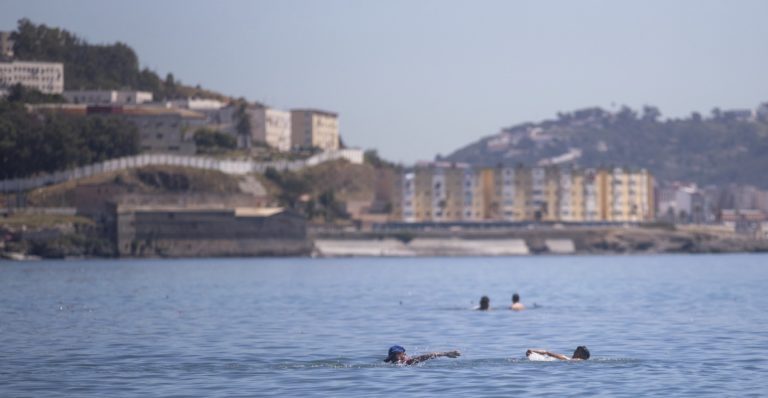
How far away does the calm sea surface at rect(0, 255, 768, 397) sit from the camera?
4497 cm

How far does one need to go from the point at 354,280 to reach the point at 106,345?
67.1 meters

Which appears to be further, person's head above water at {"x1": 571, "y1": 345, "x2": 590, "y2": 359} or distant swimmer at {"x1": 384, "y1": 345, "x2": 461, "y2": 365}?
person's head above water at {"x1": 571, "y1": 345, "x2": 590, "y2": 359}

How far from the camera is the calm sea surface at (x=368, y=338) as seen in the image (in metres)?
45.0

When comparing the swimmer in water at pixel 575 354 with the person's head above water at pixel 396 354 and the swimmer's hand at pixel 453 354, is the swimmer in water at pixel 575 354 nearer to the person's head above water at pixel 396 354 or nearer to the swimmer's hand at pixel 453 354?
the swimmer's hand at pixel 453 354

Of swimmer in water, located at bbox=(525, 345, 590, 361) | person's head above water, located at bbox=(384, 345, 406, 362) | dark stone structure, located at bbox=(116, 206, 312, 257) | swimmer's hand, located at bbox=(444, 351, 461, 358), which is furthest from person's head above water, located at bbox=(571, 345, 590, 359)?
dark stone structure, located at bbox=(116, 206, 312, 257)

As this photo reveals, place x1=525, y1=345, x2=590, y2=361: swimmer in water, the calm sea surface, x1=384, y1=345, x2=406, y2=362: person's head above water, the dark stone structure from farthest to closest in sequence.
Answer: the dark stone structure → x1=525, y1=345, x2=590, y2=361: swimmer in water → x1=384, y1=345, x2=406, y2=362: person's head above water → the calm sea surface

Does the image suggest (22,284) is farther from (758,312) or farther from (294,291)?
(758,312)

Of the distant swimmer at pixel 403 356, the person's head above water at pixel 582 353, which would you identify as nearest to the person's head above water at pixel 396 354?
the distant swimmer at pixel 403 356

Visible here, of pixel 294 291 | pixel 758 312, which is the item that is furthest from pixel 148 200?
pixel 758 312

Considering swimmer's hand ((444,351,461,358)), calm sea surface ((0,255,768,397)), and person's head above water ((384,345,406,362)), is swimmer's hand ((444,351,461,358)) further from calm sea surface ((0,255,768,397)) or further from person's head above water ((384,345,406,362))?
person's head above water ((384,345,406,362))

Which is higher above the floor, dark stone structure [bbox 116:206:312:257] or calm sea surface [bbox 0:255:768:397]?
dark stone structure [bbox 116:206:312:257]

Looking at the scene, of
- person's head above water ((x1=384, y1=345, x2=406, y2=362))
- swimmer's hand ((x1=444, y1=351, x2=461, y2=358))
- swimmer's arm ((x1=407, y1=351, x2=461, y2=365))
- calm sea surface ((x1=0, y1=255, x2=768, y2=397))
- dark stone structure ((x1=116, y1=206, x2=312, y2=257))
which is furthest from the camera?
dark stone structure ((x1=116, y1=206, x2=312, y2=257))

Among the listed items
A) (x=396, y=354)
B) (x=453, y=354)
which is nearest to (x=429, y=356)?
(x=453, y=354)

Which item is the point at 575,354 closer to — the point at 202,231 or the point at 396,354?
the point at 396,354
